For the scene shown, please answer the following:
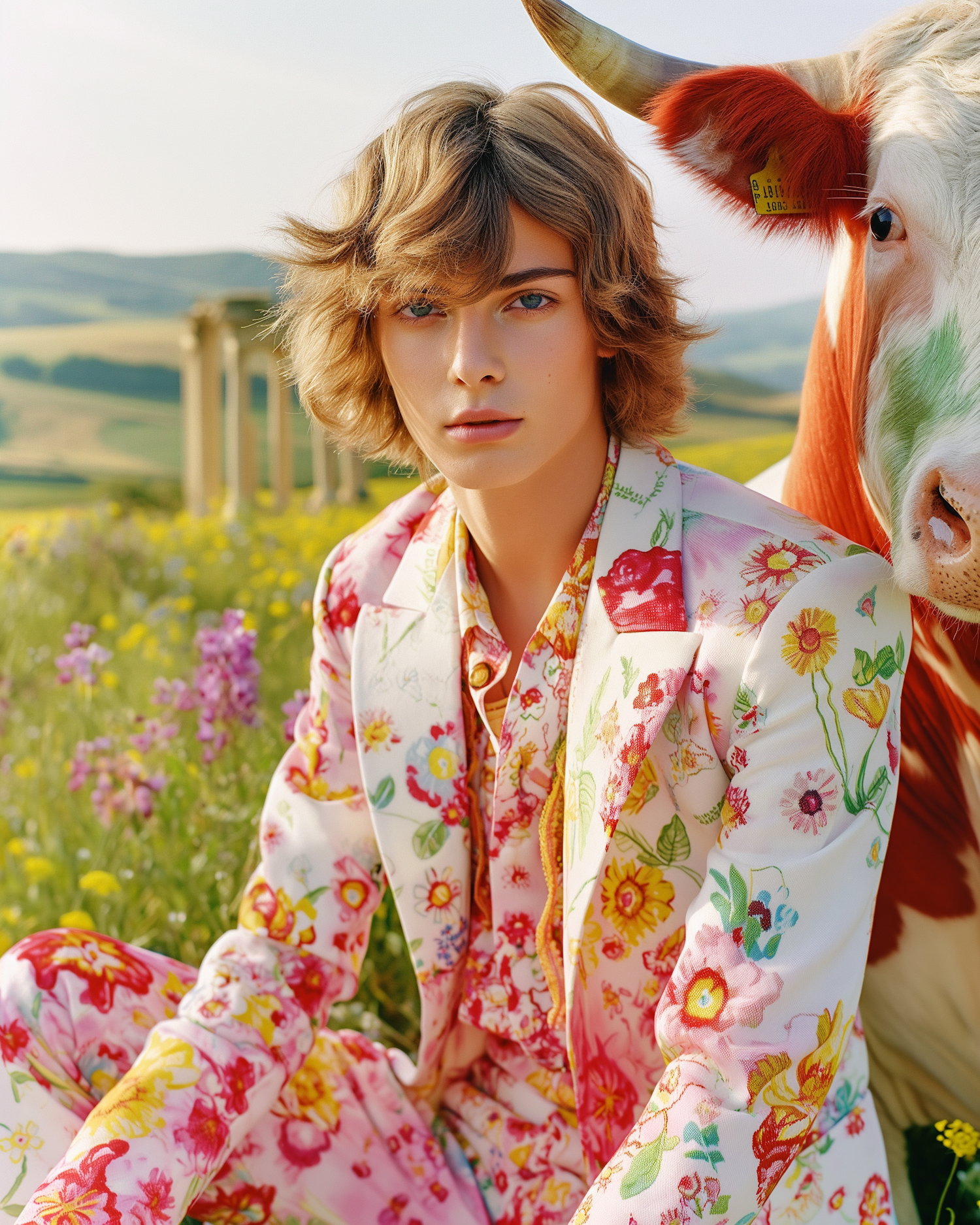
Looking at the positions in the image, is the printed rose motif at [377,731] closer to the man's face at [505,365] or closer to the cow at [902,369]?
the man's face at [505,365]

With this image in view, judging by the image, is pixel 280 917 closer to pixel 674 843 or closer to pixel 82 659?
pixel 674 843

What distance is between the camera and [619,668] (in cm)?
135

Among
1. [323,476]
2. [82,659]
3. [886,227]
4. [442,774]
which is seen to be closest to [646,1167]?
[442,774]

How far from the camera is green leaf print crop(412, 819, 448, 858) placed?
1541 mm

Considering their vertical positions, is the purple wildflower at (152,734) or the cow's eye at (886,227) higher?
the cow's eye at (886,227)

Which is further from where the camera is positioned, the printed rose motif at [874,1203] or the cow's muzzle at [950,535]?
the printed rose motif at [874,1203]

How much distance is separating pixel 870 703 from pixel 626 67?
3.22 ft

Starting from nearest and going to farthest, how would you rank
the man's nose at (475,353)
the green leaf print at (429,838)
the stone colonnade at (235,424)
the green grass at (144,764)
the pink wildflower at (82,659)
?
the man's nose at (475,353) < the green leaf print at (429,838) < the green grass at (144,764) < the pink wildflower at (82,659) < the stone colonnade at (235,424)

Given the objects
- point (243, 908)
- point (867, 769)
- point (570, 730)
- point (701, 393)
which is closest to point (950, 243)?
point (701, 393)

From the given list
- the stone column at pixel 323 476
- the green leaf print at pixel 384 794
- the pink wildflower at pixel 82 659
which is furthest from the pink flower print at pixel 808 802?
the stone column at pixel 323 476

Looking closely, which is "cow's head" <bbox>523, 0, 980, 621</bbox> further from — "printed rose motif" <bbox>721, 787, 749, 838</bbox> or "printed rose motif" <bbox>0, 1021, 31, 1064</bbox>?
"printed rose motif" <bbox>0, 1021, 31, 1064</bbox>

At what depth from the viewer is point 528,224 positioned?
4.47ft

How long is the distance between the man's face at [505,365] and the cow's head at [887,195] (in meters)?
0.30

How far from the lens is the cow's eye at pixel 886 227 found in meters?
1.37
